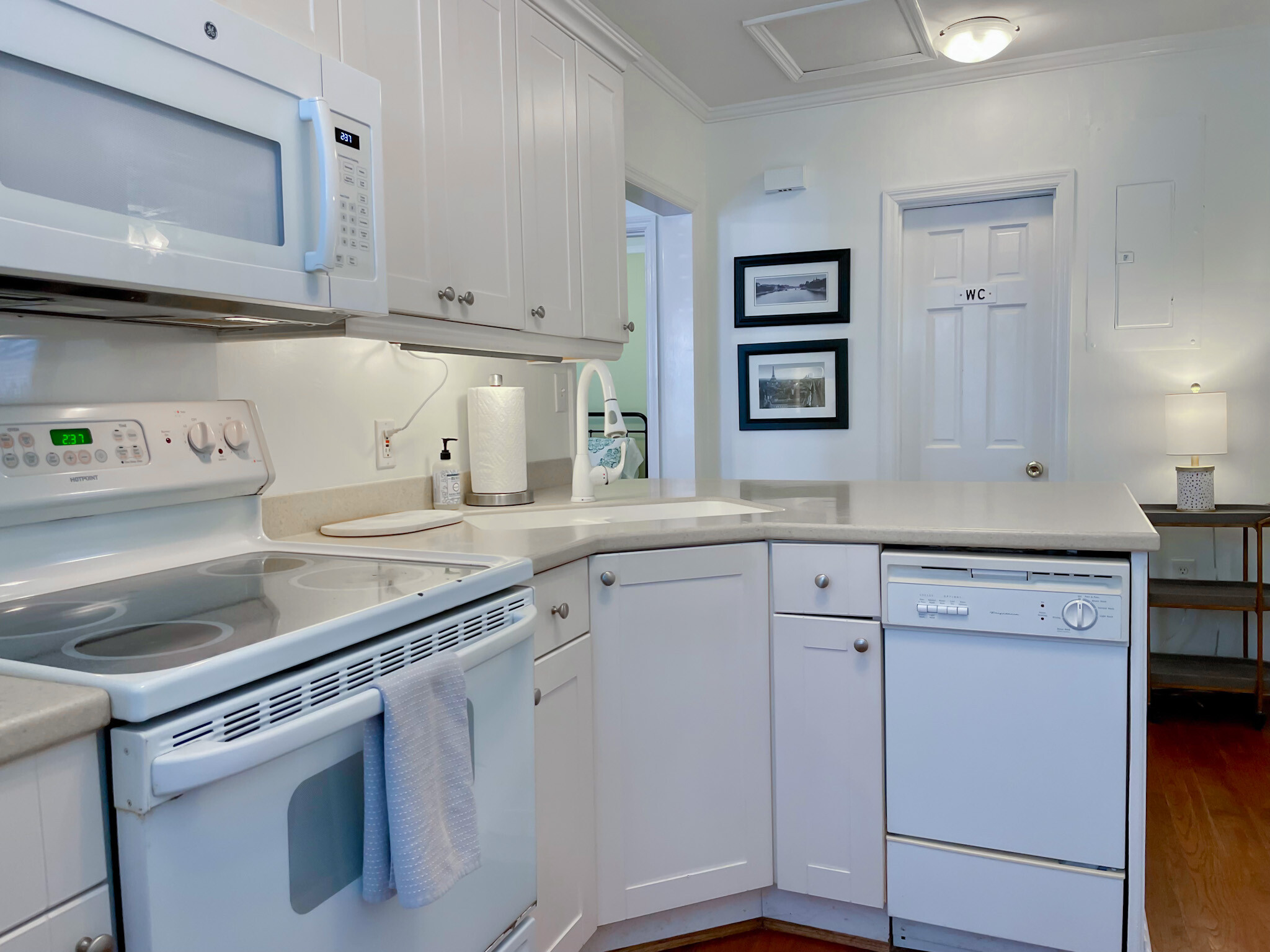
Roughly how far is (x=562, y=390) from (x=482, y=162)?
1.03 m

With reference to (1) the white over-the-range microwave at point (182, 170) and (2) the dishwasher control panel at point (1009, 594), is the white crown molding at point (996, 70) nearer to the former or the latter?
(2) the dishwasher control panel at point (1009, 594)

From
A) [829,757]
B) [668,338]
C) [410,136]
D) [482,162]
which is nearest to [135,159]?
[410,136]

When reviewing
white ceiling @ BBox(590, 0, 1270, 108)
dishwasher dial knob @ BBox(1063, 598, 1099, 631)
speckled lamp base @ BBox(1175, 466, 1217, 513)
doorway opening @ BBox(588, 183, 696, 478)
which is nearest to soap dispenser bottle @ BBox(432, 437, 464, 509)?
dishwasher dial knob @ BBox(1063, 598, 1099, 631)

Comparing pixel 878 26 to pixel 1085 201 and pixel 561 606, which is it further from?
pixel 561 606

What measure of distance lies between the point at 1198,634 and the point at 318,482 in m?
3.37

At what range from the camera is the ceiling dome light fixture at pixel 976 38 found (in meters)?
2.99

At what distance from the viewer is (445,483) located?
211 centimetres

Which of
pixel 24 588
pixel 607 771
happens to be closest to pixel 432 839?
pixel 24 588

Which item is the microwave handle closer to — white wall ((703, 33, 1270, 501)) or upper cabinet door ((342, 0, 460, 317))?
upper cabinet door ((342, 0, 460, 317))

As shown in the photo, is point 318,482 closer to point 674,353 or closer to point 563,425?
point 563,425

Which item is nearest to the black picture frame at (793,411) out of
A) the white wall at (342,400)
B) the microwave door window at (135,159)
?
the white wall at (342,400)

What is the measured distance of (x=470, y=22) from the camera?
182 centimetres

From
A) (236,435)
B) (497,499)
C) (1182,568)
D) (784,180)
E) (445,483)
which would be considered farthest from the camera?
(784,180)

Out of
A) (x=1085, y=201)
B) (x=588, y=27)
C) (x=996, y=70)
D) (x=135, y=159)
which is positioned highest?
(x=996, y=70)
